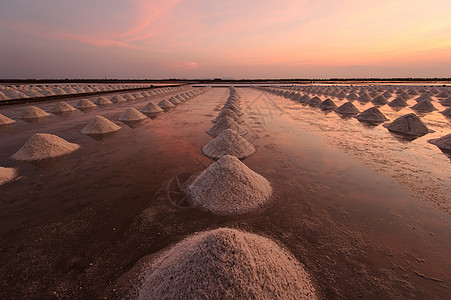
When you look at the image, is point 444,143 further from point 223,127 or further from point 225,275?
point 225,275

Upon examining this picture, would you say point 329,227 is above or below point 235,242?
below

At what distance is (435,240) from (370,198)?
1.20 metres

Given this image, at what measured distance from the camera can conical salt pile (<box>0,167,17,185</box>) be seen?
477 cm

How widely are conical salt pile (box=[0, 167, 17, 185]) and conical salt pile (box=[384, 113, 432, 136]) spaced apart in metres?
15.0

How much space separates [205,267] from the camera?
196 cm

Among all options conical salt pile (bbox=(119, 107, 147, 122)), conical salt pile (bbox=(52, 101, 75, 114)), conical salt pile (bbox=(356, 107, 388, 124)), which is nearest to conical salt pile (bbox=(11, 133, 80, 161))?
conical salt pile (bbox=(119, 107, 147, 122))

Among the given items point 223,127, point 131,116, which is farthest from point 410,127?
point 131,116

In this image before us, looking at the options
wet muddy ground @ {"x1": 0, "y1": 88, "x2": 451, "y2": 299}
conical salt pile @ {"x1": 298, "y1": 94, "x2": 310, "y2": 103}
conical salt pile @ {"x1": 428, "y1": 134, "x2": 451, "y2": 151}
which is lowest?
wet muddy ground @ {"x1": 0, "y1": 88, "x2": 451, "y2": 299}

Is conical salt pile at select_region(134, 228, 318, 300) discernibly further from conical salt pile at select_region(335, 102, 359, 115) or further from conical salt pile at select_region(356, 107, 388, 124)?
conical salt pile at select_region(335, 102, 359, 115)

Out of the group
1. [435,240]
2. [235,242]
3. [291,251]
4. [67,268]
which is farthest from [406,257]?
[67,268]

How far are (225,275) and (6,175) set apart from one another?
6283 millimetres

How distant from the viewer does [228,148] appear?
6660mm

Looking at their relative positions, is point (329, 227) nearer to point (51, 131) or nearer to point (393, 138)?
point (393, 138)

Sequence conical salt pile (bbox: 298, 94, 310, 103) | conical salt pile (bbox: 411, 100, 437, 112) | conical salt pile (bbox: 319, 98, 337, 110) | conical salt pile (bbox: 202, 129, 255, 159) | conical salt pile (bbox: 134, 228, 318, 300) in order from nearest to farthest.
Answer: conical salt pile (bbox: 134, 228, 318, 300)
conical salt pile (bbox: 202, 129, 255, 159)
conical salt pile (bbox: 411, 100, 437, 112)
conical salt pile (bbox: 319, 98, 337, 110)
conical salt pile (bbox: 298, 94, 310, 103)
